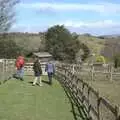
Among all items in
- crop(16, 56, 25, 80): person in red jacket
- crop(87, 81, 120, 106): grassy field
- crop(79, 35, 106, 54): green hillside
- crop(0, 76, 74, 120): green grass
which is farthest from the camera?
crop(79, 35, 106, 54): green hillside

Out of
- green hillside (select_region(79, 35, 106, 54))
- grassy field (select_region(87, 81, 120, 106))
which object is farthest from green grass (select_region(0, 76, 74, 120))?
green hillside (select_region(79, 35, 106, 54))

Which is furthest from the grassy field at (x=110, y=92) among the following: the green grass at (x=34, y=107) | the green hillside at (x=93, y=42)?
the green hillside at (x=93, y=42)

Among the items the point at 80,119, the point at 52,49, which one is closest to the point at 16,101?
the point at 80,119

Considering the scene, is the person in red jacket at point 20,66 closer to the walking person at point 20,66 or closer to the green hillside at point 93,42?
the walking person at point 20,66

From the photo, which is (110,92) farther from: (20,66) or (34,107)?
(34,107)

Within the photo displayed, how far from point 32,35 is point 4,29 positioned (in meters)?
95.4

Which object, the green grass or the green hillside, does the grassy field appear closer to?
the green grass

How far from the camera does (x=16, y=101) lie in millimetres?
22266

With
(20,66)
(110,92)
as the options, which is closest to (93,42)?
(20,66)

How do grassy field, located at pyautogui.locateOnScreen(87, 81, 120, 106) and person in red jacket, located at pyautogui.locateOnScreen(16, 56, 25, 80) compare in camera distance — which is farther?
person in red jacket, located at pyautogui.locateOnScreen(16, 56, 25, 80)

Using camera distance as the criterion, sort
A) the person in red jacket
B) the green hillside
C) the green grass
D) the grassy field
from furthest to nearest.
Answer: the green hillside → the person in red jacket → the grassy field → the green grass

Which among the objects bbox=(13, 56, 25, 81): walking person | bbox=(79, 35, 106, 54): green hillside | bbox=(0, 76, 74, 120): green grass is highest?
bbox=(79, 35, 106, 54): green hillside

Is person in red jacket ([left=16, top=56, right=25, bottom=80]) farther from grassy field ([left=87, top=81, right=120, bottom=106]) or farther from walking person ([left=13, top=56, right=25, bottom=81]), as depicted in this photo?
grassy field ([left=87, top=81, right=120, bottom=106])

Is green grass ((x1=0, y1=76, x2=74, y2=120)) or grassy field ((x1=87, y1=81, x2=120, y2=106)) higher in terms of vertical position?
green grass ((x1=0, y1=76, x2=74, y2=120))
